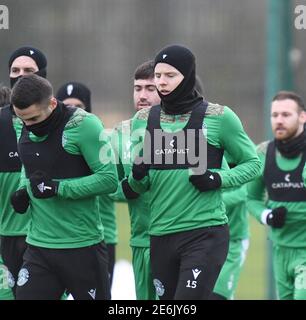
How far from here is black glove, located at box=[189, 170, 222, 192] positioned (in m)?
7.20

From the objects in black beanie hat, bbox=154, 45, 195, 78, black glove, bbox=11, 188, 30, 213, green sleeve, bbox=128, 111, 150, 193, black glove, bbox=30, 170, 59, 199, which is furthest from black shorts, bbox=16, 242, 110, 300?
black beanie hat, bbox=154, 45, 195, 78

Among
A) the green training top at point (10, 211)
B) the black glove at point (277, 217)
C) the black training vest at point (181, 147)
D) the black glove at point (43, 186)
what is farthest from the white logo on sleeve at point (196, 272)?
the black glove at point (277, 217)

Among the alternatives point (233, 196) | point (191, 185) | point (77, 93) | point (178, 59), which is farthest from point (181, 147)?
point (233, 196)

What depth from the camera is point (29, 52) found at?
8797mm

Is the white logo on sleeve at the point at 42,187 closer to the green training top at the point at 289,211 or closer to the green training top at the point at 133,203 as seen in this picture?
the green training top at the point at 133,203

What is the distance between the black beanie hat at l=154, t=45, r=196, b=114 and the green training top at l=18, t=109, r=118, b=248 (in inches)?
21.9

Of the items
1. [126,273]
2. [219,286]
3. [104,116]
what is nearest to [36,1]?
[104,116]

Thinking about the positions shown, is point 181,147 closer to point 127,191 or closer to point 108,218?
point 127,191

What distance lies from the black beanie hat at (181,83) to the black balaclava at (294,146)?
1921 millimetres

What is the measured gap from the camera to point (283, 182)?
9.20 metres

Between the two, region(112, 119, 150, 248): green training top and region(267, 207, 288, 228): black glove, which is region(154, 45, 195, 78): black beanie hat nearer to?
region(112, 119, 150, 248): green training top

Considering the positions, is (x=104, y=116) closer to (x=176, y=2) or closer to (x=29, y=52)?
→ (x=176, y=2)
